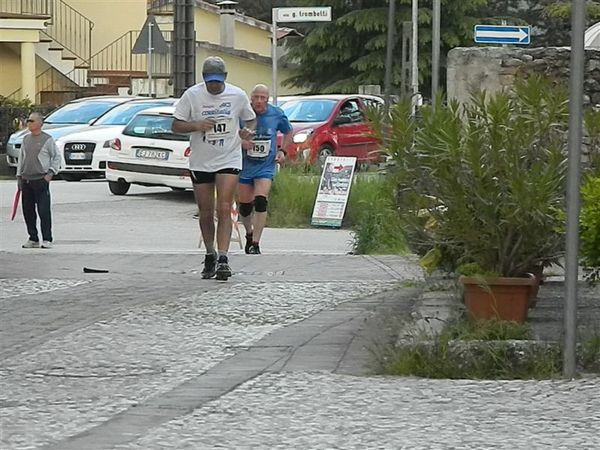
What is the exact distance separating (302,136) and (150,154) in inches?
167

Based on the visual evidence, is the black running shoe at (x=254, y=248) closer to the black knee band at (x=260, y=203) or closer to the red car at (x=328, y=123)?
the black knee band at (x=260, y=203)

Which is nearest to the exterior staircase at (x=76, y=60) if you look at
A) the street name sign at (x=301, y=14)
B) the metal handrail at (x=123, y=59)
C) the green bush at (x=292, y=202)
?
the metal handrail at (x=123, y=59)

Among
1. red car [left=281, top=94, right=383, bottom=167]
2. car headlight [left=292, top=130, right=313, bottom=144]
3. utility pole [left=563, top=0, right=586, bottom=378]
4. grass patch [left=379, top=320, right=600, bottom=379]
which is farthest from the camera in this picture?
red car [left=281, top=94, right=383, bottom=167]

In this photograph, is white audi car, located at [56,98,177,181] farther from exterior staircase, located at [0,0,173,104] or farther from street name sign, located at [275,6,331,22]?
exterior staircase, located at [0,0,173,104]

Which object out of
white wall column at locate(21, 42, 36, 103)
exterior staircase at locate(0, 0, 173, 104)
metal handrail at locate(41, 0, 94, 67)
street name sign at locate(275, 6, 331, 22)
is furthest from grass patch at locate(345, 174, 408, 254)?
metal handrail at locate(41, 0, 94, 67)

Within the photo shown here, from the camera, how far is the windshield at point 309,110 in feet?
91.0

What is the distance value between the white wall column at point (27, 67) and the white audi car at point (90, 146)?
14.2 meters

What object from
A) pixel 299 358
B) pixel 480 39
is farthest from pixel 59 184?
pixel 299 358

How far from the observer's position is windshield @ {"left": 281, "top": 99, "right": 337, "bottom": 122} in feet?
91.0

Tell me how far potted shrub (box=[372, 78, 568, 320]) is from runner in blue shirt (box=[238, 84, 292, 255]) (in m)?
5.86

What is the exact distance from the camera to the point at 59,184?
2664 centimetres

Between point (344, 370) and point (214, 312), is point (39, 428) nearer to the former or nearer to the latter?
point (344, 370)

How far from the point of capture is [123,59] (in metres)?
46.1

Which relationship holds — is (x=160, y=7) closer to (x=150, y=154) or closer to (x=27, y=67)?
(x=27, y=67)
